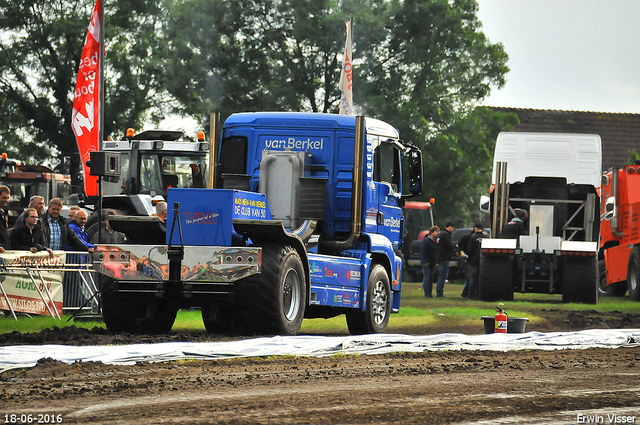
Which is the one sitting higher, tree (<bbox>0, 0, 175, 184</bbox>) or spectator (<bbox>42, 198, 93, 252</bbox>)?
tree (<bbox>0, 0, 175, 184</bbox>)

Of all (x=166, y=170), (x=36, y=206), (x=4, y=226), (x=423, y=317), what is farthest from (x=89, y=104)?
(x=423, y=317)

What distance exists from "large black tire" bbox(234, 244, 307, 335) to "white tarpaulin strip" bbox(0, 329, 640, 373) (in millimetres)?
576

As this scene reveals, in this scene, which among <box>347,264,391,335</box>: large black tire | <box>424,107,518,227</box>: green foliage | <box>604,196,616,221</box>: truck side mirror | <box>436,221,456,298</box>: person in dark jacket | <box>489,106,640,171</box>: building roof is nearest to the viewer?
<box>347,264,391,335</box>: large black tire

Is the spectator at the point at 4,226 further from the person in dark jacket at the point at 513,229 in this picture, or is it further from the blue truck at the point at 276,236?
the person in dark jacket at the point at 513,229

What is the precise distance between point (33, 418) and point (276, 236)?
6.36m

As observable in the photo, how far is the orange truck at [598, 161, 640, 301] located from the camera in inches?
982

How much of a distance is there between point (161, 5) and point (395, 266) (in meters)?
27.1

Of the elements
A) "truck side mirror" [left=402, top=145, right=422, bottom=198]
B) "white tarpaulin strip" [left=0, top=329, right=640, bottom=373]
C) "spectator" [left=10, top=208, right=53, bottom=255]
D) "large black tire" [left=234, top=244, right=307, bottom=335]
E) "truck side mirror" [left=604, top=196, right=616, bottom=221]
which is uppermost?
"truck side mirror" [left=402, top=145, right=422, bottom=198]

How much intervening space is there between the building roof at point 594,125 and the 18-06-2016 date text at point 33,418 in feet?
155

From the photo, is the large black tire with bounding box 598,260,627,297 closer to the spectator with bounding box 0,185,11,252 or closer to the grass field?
the grass field

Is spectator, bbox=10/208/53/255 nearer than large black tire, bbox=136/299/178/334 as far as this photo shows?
No

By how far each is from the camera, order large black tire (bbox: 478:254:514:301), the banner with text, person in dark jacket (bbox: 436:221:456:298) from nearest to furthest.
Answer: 1. the banner with text
2. large black tire (bbox: 478:254:514:301)
3. person in dark jacket (bbox: 436:221:456:298)

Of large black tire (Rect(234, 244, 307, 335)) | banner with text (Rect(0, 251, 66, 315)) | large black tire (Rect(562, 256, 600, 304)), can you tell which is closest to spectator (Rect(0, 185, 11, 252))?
banner with text (Rect(0, 251, 66, 315))

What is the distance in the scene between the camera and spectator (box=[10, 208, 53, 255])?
15.4 metres
